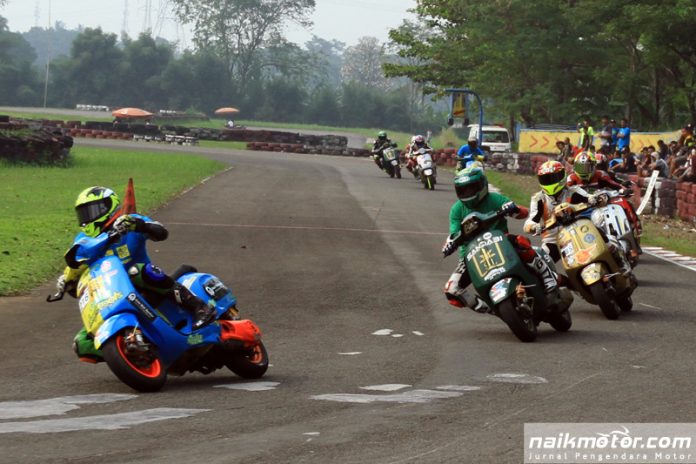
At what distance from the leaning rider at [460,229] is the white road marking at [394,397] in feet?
10.6

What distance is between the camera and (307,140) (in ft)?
221

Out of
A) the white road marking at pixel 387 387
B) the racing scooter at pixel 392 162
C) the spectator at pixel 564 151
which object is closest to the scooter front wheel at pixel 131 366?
the white road marking at pixel 387 387

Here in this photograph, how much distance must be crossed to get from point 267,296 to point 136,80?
337 ft

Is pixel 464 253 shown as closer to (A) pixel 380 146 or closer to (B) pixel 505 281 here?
(B) pixel 505 281

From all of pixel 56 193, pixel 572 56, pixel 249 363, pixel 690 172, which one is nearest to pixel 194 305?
pixel 249 363

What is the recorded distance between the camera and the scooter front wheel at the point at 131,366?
27.8 feet

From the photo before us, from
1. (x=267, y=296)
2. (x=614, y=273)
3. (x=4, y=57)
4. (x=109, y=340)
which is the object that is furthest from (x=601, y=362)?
(x=4, y=57)

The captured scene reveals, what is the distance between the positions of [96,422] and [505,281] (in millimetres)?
4823

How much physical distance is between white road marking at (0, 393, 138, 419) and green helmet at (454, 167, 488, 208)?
4.37m

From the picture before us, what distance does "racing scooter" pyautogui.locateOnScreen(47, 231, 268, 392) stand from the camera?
8562 millimetres

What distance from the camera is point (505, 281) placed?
11266mm

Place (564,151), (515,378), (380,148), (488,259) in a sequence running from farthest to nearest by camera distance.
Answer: (380,148)
(564,151)
(488,259)
(515,378)

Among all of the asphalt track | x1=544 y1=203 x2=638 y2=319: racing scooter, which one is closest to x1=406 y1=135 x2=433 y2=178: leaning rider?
the asphalt track

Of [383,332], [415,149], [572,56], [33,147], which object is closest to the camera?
Answer: [383,332]
